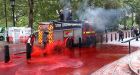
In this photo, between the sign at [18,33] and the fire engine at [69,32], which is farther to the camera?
the sign at [18,33]

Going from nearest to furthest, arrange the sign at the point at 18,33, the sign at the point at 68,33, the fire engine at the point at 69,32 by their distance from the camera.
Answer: the fire engine at the point at 69,32, the sign at the point at 68,33, the sign at the point at 18,33

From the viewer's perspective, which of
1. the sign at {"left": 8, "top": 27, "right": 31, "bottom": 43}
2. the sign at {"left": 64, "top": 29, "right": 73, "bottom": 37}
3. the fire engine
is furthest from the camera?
the sign at {"left": 8, "top": 27, "right": 31, "bottom": 43}

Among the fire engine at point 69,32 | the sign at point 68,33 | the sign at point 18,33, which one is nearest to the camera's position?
the fire engine at point 69,32

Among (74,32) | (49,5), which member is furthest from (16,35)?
(74,32)

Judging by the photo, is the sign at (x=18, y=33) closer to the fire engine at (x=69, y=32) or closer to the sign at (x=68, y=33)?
the fire engine at (x=69, y=32)

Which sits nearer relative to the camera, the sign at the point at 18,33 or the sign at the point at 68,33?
the sign at the point at 68,33

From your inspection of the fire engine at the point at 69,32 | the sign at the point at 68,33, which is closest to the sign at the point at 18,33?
the fire engine at the point at 69,32

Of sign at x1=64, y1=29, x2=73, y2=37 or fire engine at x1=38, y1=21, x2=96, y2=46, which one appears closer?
fire engine at x1=38, y1=21, x2=96, y2=46

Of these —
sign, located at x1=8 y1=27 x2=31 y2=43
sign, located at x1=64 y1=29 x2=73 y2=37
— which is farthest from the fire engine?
sign, located at x1=8 y1=27 x2=31 y2=43

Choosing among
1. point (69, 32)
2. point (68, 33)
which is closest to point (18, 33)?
point (69, 32)

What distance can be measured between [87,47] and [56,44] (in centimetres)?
493

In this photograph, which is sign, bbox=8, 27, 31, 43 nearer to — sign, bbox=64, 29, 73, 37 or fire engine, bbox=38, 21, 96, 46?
fire engine, bbox=38, 21, 96, 46

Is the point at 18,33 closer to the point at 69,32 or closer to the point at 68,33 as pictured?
the point at 69,32

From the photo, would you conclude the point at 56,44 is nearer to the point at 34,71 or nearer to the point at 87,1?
the point at 34,71
